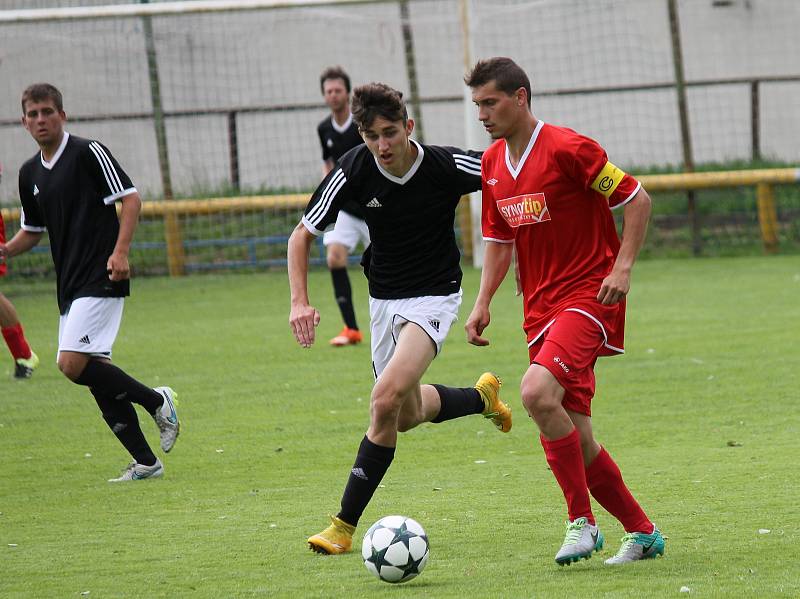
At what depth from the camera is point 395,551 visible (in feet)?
16.0

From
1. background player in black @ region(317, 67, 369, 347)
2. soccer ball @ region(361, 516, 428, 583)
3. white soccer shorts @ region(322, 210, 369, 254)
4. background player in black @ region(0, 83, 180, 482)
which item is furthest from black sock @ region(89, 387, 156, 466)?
white soccer shorts @ region(322, 210, 369, 254)

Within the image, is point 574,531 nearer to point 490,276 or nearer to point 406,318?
point 490,276

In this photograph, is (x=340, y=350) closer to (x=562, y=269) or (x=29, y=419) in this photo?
(x=29, y=419)

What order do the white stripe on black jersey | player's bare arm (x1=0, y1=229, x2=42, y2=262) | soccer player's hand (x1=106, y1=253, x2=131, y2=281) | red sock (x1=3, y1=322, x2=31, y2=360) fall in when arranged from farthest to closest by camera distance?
1. red sock (x1=3, y1=322, x2=31, y2=360)
2. player's bare arm (x1=0, y1=229, x2=42, y2=262)
3. soccer player's hand (x1=106, y1=253, x2=131, y2=281)
4. the white stripe on black jersey

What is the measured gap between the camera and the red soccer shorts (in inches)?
197

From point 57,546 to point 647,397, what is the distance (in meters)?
4.41

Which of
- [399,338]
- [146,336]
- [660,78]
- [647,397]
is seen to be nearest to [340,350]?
[146,336]

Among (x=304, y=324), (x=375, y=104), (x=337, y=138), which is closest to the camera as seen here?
(x=304, y=324)

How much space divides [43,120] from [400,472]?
2747mm

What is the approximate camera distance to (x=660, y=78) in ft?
65.3

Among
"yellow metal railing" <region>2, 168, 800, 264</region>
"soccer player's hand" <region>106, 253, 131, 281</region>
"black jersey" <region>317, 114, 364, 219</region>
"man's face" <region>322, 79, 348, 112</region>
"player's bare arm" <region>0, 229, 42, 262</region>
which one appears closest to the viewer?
"soccer player's hand" <region>106, 253, 131, 281</region>

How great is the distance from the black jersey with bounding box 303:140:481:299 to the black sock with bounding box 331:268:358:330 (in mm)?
5536

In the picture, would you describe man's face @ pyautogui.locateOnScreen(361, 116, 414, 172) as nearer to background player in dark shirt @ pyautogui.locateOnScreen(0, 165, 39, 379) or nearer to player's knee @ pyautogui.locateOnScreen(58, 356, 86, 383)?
player's knee @ pyautogui.locateOnScreen(58, 356, 86, 383)

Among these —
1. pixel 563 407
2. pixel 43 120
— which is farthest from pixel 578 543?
pixel 43 120
